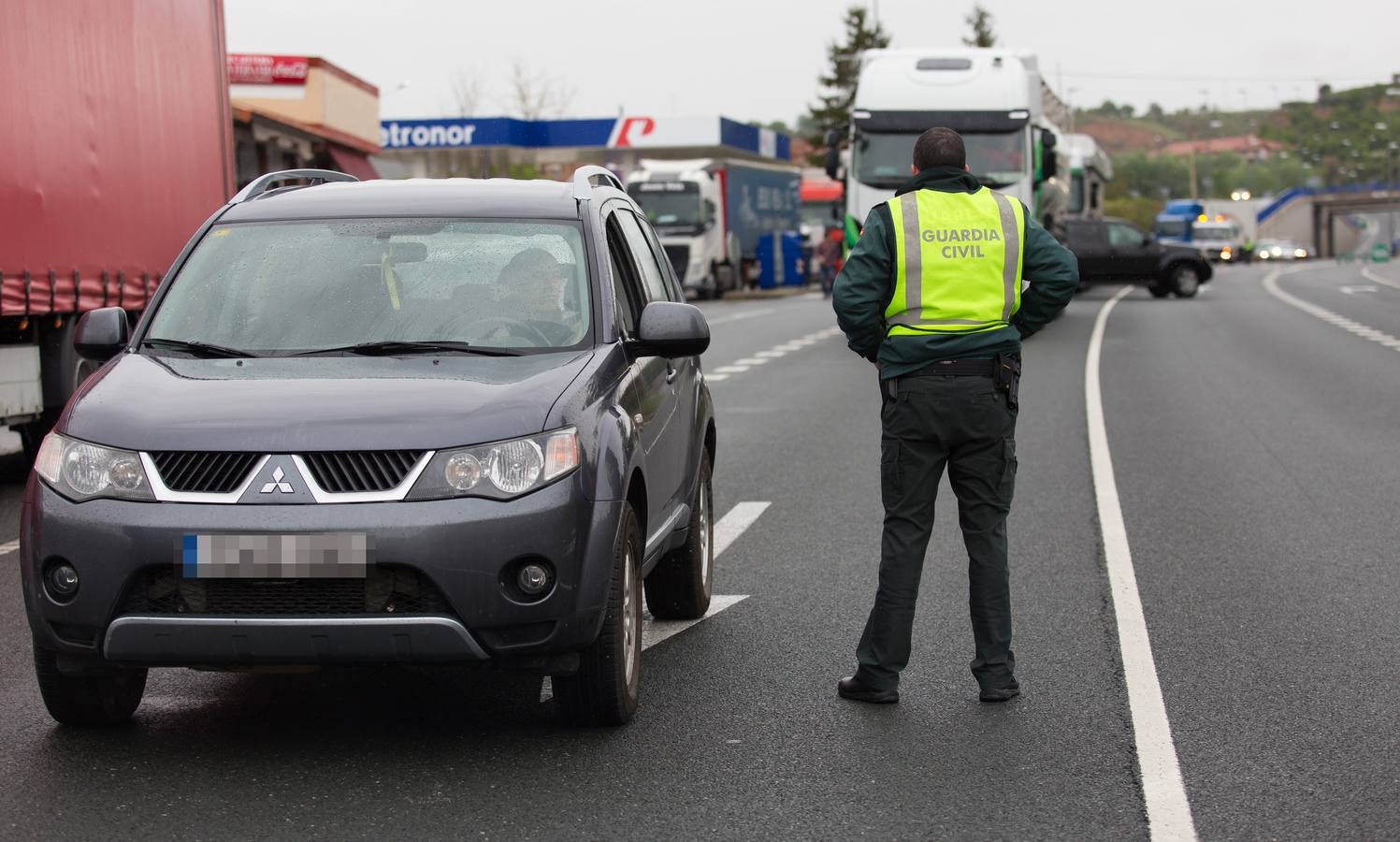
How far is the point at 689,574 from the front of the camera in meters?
7.46

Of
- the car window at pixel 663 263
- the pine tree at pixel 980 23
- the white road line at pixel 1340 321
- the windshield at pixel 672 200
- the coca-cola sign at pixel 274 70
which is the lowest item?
the white road line at pixel 1340 321

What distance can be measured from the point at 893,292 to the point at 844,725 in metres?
1.32

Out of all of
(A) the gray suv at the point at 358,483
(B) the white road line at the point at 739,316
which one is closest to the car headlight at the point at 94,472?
(A) the gray suv at the point at 358,483

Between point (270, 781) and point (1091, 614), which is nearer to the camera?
point (270, 781)

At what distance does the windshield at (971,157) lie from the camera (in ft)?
86.1

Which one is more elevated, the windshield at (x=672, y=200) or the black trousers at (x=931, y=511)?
the windshield at (x=672, y=200)

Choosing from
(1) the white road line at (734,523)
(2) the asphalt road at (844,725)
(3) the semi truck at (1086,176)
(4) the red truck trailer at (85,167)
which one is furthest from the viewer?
(3) the semi truck at (1086,176)

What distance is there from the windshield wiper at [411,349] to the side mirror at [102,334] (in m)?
0.70

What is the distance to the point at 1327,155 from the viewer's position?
19812cm

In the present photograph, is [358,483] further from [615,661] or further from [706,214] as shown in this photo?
[706,214]

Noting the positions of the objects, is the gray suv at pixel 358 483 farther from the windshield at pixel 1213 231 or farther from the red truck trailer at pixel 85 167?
the windshield at pixel 1213 231

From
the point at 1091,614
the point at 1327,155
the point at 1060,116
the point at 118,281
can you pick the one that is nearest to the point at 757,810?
the point at 1091,614

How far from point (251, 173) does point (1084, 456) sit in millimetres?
24513

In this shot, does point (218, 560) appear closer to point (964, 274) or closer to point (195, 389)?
point (195, 389)
